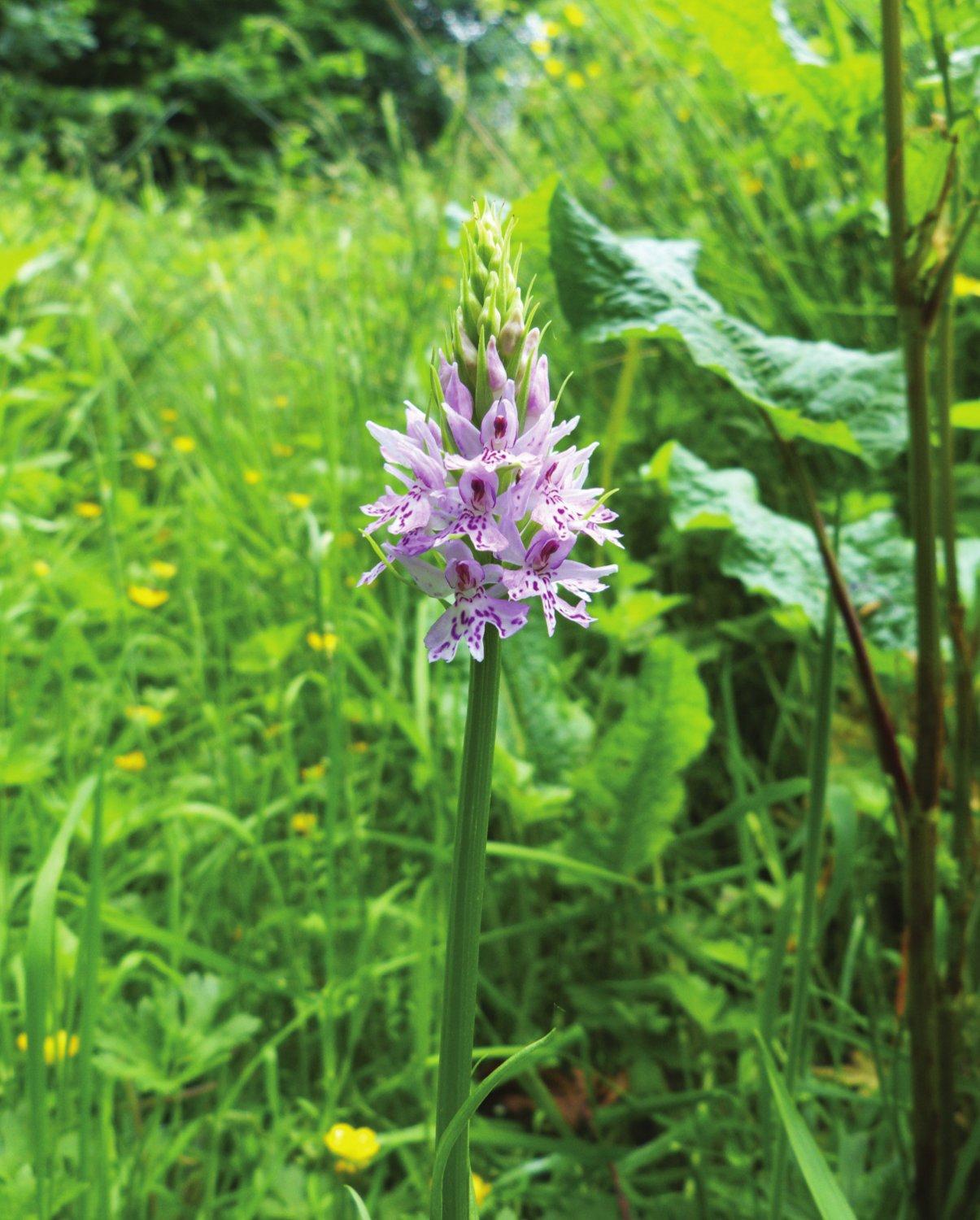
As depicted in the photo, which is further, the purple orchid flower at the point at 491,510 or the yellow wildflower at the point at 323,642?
the yellow wildflower at the point at 323,642

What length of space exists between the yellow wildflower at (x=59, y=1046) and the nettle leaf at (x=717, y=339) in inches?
37.0

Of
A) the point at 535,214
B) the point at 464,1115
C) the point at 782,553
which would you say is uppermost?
the point at 535,214

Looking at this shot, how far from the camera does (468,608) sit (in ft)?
1.95

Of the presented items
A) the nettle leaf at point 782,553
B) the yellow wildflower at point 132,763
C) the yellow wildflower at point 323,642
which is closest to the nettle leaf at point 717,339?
the nettle leaf at point 782,553

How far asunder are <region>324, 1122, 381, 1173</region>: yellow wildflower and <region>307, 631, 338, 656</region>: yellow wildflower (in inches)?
23.2

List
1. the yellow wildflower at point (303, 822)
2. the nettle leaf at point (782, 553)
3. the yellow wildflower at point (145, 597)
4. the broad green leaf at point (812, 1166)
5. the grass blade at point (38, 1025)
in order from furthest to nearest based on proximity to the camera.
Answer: the yellow wildflower at point (145, 597) → the yellow wildflower at point (303, 822) → the nettle leaf at point (782, 553) → the grass blade at point (38, 1025) → the broad green leaf at point (812, 1166)

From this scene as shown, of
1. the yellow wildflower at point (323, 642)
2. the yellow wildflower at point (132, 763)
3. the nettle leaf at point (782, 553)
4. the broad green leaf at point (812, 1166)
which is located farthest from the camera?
the yellow wildflower at point (132, 763)

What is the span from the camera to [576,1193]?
114 centimetres

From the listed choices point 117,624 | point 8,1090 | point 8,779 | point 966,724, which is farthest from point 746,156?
point 8,1090

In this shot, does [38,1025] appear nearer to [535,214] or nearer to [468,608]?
[468,608]

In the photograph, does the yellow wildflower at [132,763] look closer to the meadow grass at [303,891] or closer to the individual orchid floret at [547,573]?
the meadow grass at [303,891]

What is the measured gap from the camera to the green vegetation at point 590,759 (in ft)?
3.47

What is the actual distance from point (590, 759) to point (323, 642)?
1.57ft

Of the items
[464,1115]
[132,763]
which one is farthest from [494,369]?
[132,763]
